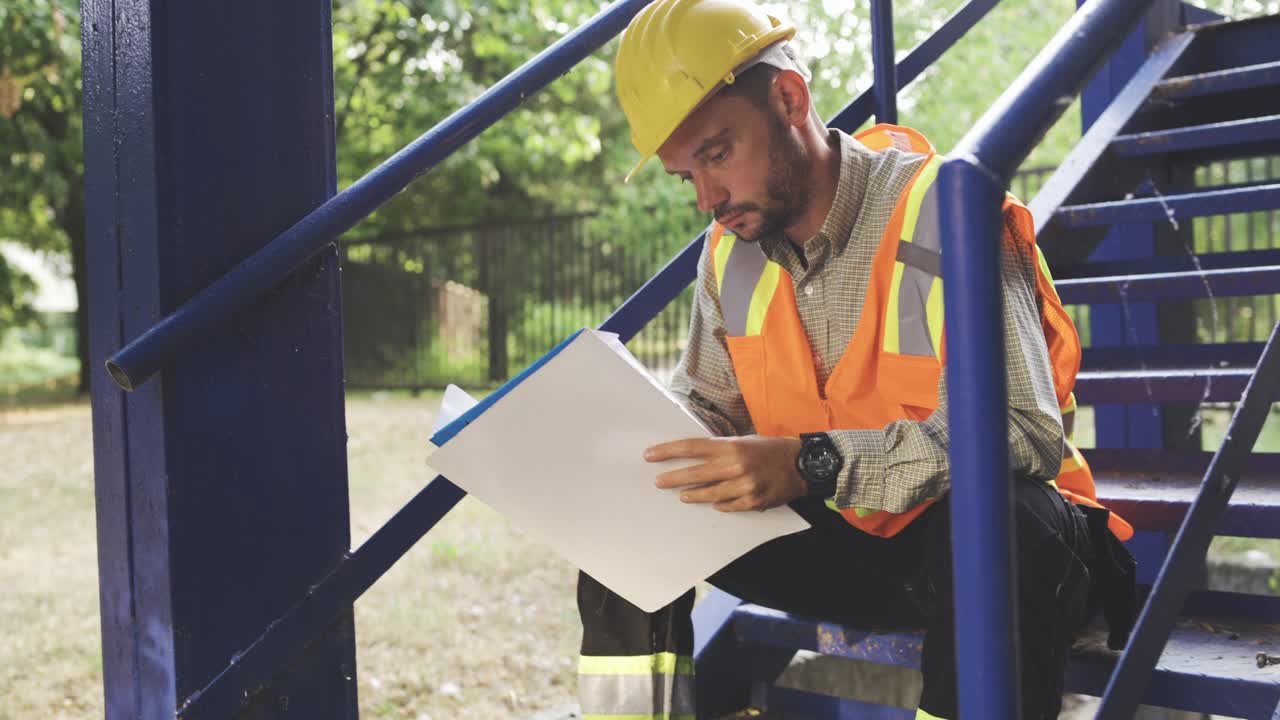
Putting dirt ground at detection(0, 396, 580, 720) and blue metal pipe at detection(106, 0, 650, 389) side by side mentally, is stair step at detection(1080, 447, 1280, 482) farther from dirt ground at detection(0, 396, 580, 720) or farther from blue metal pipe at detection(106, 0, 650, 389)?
dirt ground at detection(0, 396, 580, 720)

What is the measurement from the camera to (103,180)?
1925mm

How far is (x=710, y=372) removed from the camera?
226 cm

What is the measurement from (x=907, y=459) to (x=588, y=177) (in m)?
13.6

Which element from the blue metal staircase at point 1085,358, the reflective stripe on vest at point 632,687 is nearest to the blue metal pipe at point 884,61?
the blue metal staircase at point 1085,358

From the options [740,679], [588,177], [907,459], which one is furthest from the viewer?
[588,177]

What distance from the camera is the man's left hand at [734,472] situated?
1734mm

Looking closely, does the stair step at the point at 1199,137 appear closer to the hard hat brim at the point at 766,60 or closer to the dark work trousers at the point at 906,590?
the hard hat brim at the point at 766,60

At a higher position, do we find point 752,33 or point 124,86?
point 752,33

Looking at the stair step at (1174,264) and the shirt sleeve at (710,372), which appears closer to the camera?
the shirt sleeve at (710,372)

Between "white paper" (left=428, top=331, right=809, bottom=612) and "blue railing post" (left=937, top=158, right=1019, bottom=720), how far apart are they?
73 centimetres

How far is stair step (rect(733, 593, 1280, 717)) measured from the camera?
6.28ft

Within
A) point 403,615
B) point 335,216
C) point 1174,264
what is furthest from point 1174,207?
point 403,615

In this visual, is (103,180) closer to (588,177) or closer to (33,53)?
(33,53)

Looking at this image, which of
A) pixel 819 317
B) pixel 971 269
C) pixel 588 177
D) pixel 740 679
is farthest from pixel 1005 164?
pixel 588 177
